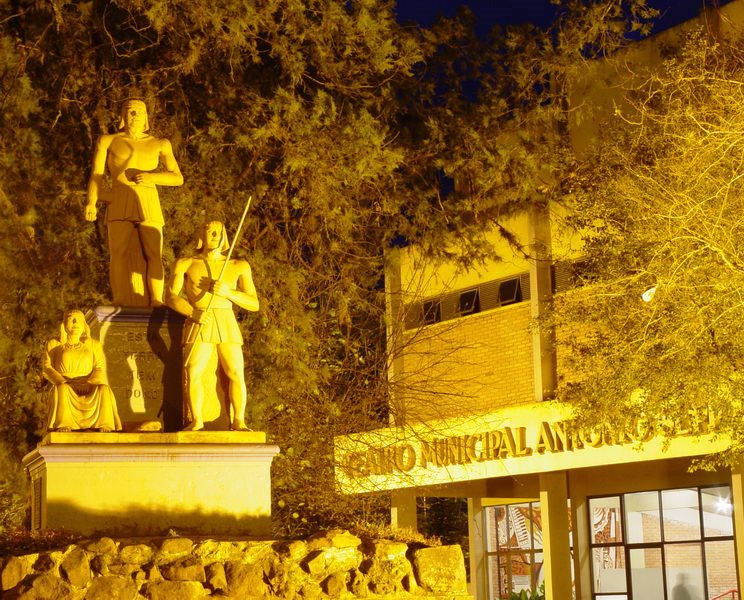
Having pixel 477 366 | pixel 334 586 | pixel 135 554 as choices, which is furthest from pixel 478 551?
pixel 135 554

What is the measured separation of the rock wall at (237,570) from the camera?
10234 mm

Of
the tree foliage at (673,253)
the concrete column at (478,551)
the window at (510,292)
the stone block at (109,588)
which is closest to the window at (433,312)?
the window at (510,292)

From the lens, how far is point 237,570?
34.7 feet

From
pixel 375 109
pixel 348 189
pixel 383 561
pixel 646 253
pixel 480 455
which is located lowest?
pixel 383 561

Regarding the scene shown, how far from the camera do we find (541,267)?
2312cm

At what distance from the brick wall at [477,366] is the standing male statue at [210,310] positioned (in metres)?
10.3

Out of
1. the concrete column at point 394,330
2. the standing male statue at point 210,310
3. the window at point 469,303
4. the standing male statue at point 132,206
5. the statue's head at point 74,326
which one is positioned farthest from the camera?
the window at point 469,303

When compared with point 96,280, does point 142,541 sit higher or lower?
lower

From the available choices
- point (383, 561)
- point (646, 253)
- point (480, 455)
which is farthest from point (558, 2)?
point (383, 561)

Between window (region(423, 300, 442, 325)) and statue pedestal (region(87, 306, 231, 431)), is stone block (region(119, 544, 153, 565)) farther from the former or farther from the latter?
window (region(423, 300, 442, 325))

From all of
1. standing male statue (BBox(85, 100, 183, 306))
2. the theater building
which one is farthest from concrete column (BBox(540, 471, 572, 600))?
standing male statue (BBox(85, 100, 183, 306))

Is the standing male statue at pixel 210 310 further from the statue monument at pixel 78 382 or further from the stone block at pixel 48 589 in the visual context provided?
the stone block at pixel 48 589

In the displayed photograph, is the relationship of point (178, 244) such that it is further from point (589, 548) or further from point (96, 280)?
point (589, 548)

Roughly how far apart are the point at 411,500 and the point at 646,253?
1168 centimetres
